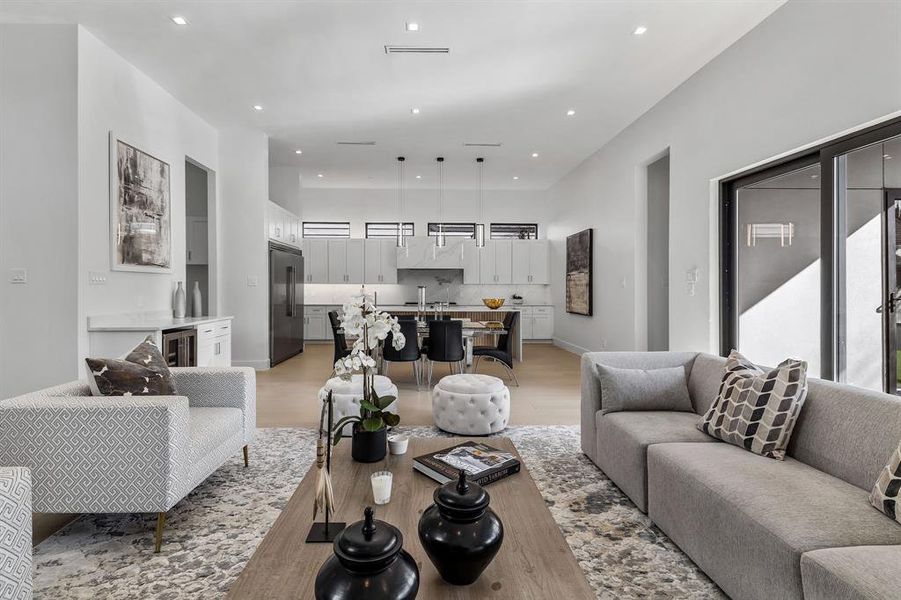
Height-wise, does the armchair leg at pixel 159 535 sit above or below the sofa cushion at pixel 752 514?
below

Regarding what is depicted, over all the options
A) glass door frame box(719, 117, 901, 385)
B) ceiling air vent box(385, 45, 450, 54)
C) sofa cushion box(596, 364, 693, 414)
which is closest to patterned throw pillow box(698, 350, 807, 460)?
sofa cushion box(596, 364, 693, 414)

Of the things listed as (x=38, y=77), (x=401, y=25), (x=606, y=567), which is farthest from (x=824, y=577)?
(x=38, y=77)

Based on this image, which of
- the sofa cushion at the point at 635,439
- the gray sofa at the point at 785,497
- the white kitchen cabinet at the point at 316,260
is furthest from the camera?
the white kitchen cabinet at the point at 316,260

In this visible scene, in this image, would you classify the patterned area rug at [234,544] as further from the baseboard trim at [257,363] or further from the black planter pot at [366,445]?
the baseboard trim at [257,363]

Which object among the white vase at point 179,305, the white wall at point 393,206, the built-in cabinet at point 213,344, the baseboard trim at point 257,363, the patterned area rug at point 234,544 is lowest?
the patterned area rug at point 234,544

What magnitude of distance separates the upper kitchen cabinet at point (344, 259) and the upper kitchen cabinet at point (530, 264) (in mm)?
3293

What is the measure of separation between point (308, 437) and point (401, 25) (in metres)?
3.37

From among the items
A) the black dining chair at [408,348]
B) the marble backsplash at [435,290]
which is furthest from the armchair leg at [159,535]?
the marble backsplash at [435,290]

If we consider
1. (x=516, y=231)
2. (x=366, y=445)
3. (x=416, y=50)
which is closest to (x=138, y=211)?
(x=416, y=50)

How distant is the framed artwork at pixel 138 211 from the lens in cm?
412

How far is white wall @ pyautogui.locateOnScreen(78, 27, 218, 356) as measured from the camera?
3.78 meters

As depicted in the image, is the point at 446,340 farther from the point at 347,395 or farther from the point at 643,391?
the point at 643,391

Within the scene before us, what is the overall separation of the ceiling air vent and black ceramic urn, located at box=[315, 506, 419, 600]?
13.5ft

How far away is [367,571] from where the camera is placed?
93 cm
